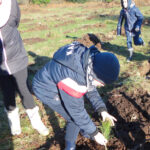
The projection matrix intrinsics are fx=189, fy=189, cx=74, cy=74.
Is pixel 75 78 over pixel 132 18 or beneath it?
over

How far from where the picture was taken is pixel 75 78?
1.74 metres

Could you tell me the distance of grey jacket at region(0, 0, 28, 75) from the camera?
2.15m

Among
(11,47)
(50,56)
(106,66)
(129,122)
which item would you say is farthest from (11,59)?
(50,56)

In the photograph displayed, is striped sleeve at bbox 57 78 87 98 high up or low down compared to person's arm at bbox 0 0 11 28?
down

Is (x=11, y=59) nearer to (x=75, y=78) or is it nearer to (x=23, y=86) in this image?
(x=23, y=86)

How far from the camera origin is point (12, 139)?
114 inches

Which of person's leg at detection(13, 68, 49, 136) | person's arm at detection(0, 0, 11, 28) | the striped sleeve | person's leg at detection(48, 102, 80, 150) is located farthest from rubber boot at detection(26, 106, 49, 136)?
person's arm at detection(0, 0, 11, 28)

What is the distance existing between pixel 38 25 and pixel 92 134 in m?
11.6

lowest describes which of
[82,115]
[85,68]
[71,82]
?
[82,115]

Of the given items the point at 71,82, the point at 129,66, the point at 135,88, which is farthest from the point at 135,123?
the point at 129,66

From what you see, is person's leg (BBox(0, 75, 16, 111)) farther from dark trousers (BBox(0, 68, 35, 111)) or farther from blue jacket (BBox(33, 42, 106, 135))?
blue jacket (BBox(33, 42, 106, 135))

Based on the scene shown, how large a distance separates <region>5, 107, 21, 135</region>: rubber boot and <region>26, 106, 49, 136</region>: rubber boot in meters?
0.18

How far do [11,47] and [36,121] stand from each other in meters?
1.16

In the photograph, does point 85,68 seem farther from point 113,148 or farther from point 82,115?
point 113,148
